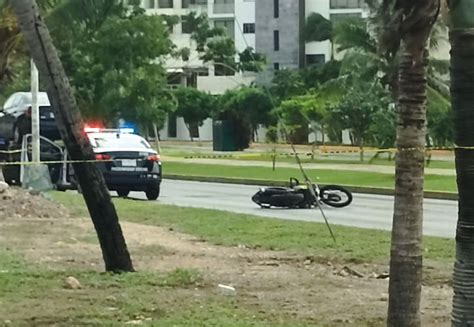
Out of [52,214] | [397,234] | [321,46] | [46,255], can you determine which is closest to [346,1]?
[321,46]

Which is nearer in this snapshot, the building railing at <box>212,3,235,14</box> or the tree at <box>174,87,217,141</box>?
the tree at <box>174,87,217,141</box>

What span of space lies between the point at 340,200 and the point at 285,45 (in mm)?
51204

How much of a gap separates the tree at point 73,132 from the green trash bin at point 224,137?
47.4m

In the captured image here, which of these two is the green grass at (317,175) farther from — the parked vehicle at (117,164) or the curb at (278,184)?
the parked vehicle at (117,164)

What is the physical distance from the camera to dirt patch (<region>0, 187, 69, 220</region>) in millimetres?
19500

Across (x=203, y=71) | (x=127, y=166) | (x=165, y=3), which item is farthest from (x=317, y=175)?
(x=165, y=3)

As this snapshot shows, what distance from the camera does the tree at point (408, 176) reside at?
25.3ft

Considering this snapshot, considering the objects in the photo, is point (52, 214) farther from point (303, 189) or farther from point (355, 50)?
point (355, 50)

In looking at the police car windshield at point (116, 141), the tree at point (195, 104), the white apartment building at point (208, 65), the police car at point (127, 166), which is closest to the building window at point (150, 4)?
the white apartment building at point (208, 65)

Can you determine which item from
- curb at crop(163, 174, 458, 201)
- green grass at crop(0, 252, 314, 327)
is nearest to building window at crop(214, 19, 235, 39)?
curb at crop(163, 174, 458, 201)

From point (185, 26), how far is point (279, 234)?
63.1 m

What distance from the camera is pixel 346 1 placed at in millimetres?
75062

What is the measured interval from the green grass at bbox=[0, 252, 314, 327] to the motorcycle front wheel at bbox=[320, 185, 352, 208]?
41.5ft

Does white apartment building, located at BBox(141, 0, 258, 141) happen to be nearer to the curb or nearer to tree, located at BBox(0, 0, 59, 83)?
the curb
